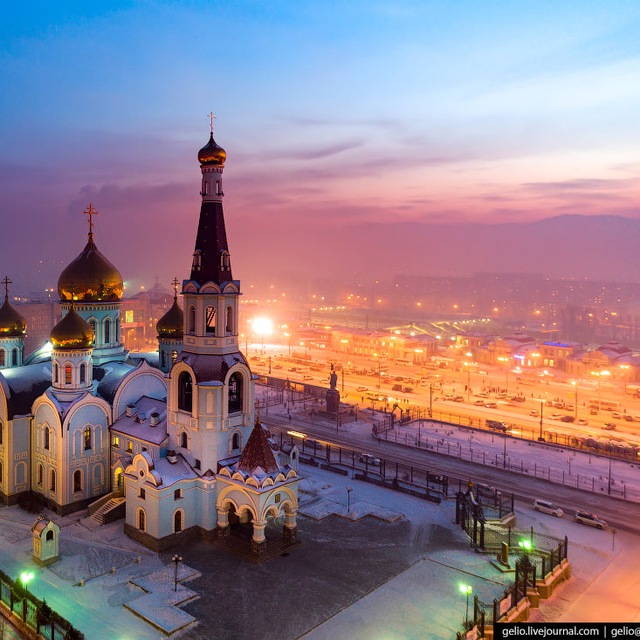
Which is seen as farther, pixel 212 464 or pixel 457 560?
pixel 212 464

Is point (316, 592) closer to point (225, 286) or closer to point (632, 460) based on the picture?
point (225, 286)

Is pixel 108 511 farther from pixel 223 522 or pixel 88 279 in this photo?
pixel 88 279

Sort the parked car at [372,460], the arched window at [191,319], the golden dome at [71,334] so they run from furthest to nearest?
the parked car at [372,460], the golden dome at [71,334], the arched window at [191,319]

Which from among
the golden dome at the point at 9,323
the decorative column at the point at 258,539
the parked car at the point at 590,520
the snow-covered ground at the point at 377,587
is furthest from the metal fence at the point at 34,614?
the parked car at the point at 590,520

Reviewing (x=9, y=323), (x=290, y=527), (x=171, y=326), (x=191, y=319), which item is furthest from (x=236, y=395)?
(x=9, y=323)

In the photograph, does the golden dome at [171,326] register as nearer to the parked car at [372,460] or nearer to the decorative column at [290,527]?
the decorative column at [290,527]

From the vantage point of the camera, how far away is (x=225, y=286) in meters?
31.2

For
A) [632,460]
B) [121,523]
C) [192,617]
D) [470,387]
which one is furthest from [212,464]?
[470,387]

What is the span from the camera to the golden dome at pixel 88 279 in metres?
38.8

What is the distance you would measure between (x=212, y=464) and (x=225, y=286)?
9445mm

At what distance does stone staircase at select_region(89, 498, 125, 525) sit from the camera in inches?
1257

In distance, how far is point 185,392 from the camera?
105 ft

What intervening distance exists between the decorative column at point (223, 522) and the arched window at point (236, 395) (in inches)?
204

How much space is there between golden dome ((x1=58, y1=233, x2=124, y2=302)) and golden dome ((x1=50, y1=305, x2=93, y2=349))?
5028 mm
